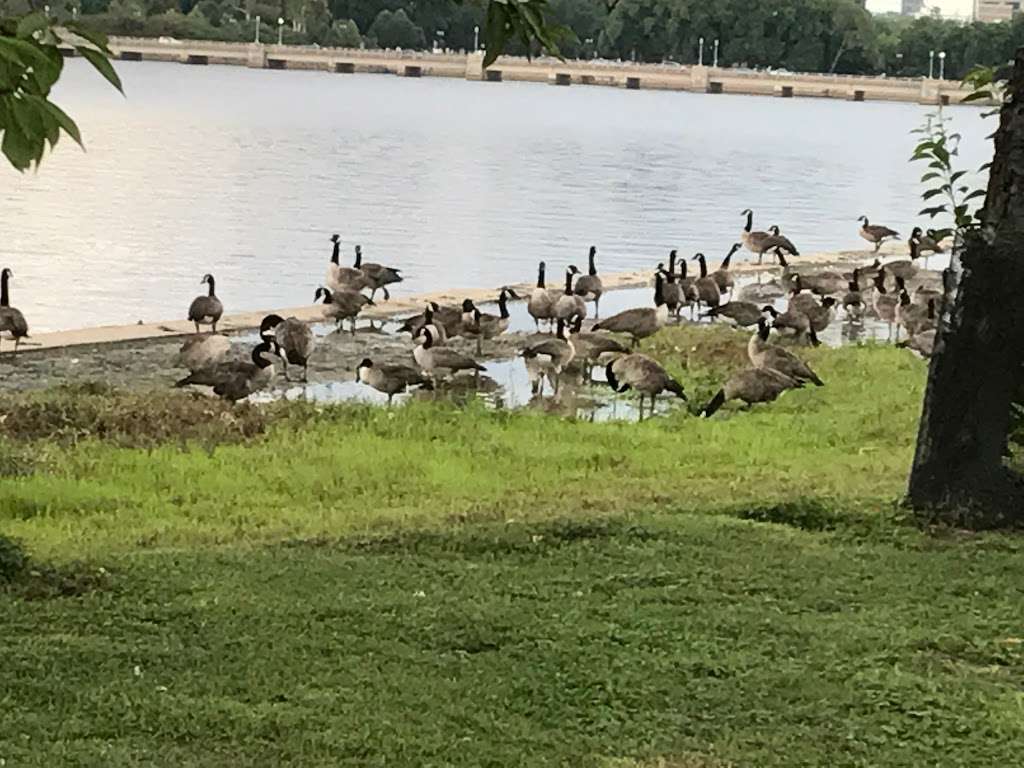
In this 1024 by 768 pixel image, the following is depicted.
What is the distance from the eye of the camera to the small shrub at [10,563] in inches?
247

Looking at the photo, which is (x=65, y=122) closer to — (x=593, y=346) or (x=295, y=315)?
(x=593, y=346)

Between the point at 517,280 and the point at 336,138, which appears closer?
the point at 517,280

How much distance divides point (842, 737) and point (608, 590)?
5.89 feet

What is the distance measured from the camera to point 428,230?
105 feet

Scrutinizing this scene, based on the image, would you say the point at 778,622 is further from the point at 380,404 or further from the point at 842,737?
the point at 380,404

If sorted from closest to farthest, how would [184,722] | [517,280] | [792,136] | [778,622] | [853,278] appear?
1. [184,722]
2. [778,622]
3. [853,278]
4. [517,280]
5. [792,136]

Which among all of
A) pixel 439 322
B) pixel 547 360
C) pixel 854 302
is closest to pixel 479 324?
pixel 439 322

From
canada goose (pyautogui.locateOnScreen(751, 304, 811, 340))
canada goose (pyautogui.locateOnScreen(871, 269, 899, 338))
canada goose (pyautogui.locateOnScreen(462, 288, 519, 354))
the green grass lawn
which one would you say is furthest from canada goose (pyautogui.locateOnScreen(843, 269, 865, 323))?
the green grass lawn

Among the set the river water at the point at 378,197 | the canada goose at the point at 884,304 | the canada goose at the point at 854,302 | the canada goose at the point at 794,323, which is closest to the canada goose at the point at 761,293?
the canada goose at the point at 854,302

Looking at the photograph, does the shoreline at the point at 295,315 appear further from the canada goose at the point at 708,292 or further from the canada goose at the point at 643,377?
the canada goose at the point at 643,377

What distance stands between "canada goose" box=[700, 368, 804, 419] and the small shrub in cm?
754

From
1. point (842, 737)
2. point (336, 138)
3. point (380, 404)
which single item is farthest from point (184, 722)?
point (336, 138)

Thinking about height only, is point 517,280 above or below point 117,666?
below

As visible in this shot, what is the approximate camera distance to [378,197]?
39031mm
